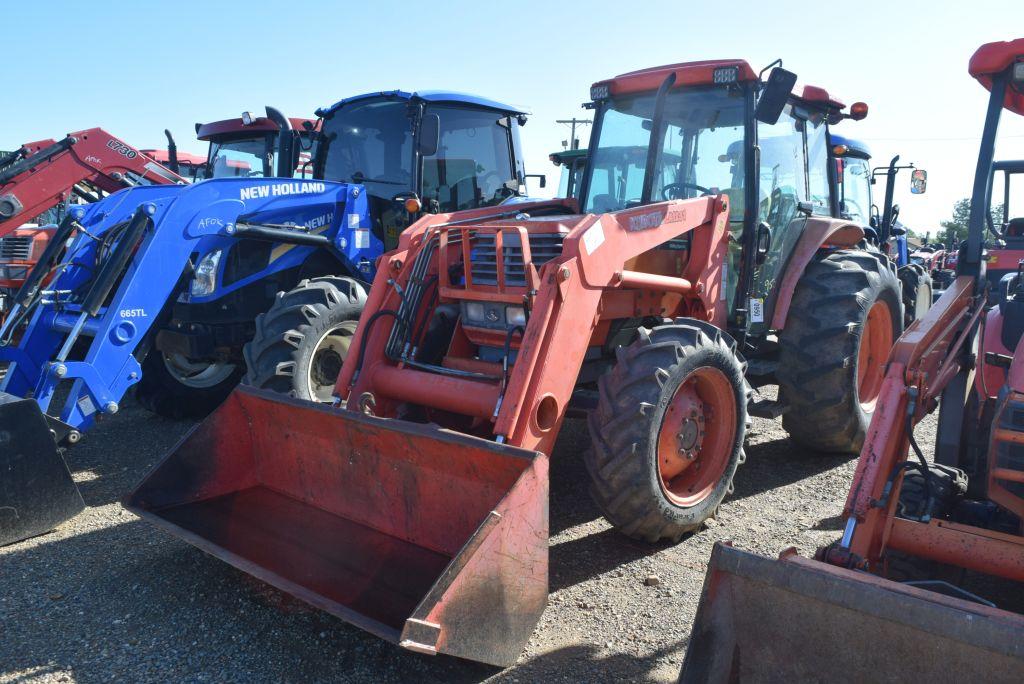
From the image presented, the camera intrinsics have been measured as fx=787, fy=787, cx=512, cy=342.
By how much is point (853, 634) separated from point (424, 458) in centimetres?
189

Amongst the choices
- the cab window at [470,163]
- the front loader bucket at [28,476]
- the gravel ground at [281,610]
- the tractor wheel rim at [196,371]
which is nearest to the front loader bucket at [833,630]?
the gravel ground at [281,610]

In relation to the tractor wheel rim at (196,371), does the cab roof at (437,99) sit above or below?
above

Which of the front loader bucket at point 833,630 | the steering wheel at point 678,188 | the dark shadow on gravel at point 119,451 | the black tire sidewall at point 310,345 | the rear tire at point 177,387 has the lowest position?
A: the dark shadow on gravel at point 119,451

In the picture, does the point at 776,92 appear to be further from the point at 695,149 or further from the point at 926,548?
the point at 926,548

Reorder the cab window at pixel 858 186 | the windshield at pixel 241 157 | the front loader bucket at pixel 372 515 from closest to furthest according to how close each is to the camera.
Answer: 1. the front loader bucket at pixel 372 515
2. the windshield at pixel 241 157
3. the cab window at pixel 858 186

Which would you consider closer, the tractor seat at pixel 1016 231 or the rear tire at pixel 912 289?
the tractor seat at pixel 1016 231

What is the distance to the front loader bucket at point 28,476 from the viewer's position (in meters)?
4.23

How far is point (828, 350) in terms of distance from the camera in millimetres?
5215

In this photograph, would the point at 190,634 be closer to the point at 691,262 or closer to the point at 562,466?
the point at 562,466

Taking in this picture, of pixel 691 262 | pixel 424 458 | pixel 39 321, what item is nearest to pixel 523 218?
pixel 691 262

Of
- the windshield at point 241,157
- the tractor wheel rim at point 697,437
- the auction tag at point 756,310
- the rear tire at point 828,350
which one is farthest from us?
the windshield at point 241,157

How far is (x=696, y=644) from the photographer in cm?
247

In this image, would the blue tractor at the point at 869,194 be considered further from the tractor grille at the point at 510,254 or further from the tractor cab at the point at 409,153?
the tractor grille at the point at 510,254

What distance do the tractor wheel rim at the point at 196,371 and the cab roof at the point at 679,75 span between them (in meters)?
3.99
